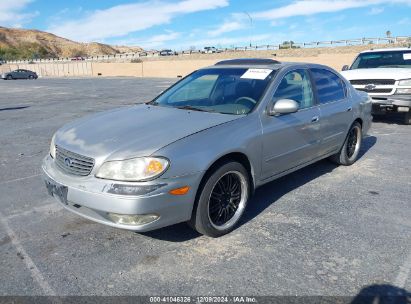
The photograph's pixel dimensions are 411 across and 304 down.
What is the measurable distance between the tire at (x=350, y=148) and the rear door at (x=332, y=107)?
0.26m

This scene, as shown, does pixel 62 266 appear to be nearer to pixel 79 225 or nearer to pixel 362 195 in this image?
pixel 79 225

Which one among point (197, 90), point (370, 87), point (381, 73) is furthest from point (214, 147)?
point (381, 73)

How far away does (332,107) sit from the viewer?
503cm

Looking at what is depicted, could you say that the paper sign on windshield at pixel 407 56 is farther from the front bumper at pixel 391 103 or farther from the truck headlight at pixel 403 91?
the front bumper at pixel 391 103

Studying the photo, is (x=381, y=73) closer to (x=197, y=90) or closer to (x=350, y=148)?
(x=350, y=148)

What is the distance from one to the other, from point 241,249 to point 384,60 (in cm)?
849

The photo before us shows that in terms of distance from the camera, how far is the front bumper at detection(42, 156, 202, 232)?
2961 mm

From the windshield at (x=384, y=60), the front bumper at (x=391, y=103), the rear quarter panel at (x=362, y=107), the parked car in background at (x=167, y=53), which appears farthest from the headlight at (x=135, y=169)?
the parked car in background at (x=167, y=53)

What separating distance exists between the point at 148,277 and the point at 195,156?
103 cm

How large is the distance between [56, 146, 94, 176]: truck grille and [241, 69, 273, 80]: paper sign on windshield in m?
2.08

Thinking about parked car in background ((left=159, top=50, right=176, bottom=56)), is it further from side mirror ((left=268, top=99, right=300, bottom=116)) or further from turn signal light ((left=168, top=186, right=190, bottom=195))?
turn signal light ((left=168, top=186, right=190, bottom=195))

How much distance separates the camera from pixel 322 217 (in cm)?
405

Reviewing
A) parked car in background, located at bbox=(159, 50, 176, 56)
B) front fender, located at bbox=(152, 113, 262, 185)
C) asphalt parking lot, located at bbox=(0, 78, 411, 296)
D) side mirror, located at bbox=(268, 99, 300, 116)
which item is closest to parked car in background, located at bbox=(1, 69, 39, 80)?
parked car in background, located at bbox=(159, 50, 176, 56)

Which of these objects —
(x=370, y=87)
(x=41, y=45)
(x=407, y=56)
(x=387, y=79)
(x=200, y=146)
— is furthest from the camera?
(x=41, y=45)
